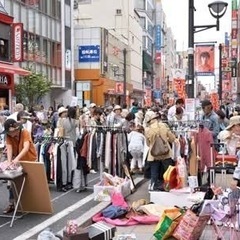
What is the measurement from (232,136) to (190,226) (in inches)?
84.4

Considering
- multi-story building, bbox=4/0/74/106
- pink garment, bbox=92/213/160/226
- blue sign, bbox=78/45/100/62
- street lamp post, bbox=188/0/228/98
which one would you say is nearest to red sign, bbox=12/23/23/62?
multi-story building, bbox=4/0/74/106

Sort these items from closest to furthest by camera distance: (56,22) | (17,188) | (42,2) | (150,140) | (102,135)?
(17,188) < (150,140) < (102,135) < (42,2) < (56,22)

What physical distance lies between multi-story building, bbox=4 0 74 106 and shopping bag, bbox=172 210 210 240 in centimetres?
2863

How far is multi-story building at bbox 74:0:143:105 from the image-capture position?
53.7 m

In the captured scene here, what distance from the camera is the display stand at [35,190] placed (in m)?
8.18

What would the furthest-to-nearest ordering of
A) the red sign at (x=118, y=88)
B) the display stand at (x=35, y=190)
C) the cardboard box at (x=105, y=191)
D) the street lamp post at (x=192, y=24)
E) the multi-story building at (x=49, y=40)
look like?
the red sign at (x=118, y=88)
the multi-story building at (x=49, y=40)
the street lamp post at (x=192, y=24)
the cardboard box at (x=105, y=191)
the display stand at (x=35, y=190)

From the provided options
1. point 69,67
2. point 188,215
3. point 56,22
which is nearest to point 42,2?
point 56,22

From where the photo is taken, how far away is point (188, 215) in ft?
21.2

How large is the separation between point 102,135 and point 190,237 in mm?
4651

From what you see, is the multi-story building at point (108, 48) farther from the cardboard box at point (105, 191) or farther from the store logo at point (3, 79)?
the cardboard box at point (105, 191)

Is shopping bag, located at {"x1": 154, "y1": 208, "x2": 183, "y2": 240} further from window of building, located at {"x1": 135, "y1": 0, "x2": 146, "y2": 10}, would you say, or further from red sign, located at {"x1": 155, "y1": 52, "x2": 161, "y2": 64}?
red sign, located at {"x1": 155, "y1": 52, "x2": 161, "y2": 64}

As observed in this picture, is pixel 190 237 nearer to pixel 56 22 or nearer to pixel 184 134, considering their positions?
pixel 184 134

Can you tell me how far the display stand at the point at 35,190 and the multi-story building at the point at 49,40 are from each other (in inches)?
1026

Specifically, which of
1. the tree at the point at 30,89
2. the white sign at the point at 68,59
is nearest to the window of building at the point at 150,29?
the white sign at the point at 68,59
